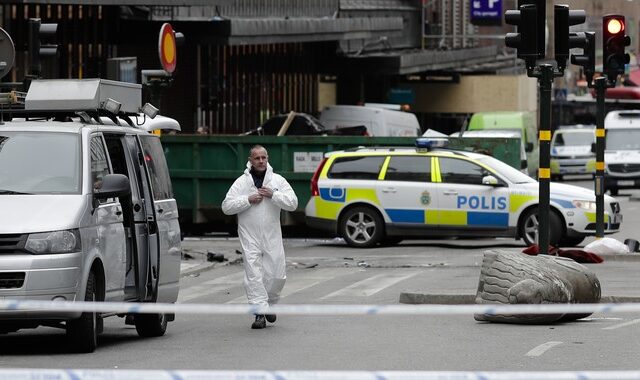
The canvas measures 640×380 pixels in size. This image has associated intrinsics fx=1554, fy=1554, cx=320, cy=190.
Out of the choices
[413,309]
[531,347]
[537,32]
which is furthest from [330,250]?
[413,309]

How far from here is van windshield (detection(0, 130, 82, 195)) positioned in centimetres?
1140

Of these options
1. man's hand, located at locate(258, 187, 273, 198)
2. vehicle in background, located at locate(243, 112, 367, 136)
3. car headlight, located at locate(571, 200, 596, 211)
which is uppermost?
vehicle in background, located at locate(243, 112, 367, 136)

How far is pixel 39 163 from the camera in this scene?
38.1 feet

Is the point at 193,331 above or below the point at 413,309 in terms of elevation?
below

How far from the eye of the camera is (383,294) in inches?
688

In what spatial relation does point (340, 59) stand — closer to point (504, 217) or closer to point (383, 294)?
point (504, 217)

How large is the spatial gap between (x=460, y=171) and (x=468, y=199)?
515 millimetres

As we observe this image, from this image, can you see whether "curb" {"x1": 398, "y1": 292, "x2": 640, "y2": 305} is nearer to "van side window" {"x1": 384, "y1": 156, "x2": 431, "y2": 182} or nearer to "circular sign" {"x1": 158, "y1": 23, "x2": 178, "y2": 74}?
"circular sign" {"x1": 158, "y1": 23, "x2": 178, "y2": 74}

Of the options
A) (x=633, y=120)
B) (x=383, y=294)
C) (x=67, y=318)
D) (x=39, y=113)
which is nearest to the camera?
(x=67, y=318)

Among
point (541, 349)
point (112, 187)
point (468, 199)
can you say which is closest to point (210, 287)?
point (468, 199)

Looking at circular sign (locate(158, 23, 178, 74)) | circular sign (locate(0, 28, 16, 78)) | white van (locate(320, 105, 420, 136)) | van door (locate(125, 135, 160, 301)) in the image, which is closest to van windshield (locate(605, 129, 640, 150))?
white van (locate(320, 105, 420, 136))

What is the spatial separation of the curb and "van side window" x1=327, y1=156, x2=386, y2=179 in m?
9.32

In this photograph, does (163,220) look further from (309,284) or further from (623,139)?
(623,139)

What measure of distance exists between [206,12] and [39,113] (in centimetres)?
2602
